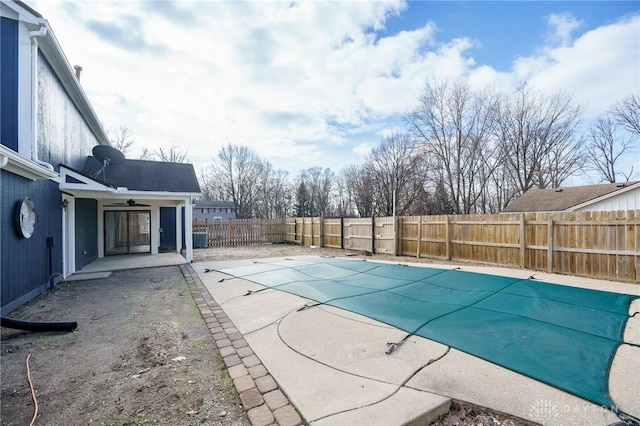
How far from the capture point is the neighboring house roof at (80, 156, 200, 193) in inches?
358

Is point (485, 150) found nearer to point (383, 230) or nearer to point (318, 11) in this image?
point (383, 230)

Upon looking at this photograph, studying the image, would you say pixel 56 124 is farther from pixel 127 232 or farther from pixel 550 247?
pixel 550 247

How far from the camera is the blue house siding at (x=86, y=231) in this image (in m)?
→ 8.19

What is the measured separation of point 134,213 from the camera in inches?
460

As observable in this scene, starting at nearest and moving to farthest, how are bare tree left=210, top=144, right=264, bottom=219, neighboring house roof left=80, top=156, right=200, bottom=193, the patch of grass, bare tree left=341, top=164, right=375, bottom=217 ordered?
the patch of grass → neighboring house roof left=80, top=156, right=200, bottom=193 → bare tree left=341, top=164, right=375, bottom=217 → bare tree left=210, top=144, right=264, bottom=219

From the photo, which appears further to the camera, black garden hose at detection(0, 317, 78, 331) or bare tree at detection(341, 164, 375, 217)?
bare tree at detection(341, 164, 375, 217)

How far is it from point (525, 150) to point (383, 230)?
1625cm

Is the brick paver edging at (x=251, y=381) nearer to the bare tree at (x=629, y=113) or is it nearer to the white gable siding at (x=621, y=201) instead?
the white gable siding at (x=621, y=201)

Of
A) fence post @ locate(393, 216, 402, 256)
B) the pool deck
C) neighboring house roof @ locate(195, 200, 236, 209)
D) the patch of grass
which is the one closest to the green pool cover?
the pool deck

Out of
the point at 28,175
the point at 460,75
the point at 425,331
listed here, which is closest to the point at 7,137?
the point at 28,175

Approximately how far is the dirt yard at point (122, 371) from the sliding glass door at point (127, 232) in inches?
305

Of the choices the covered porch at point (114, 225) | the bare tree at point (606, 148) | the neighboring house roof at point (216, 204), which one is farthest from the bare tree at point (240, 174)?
the bare tree at point (606, 148)

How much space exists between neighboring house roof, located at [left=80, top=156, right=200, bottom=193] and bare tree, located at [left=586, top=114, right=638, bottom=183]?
86.3 feet

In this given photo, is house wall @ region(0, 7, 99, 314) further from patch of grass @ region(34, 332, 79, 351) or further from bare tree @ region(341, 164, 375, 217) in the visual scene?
bare tree @ region(341, 164, 375, 217)
